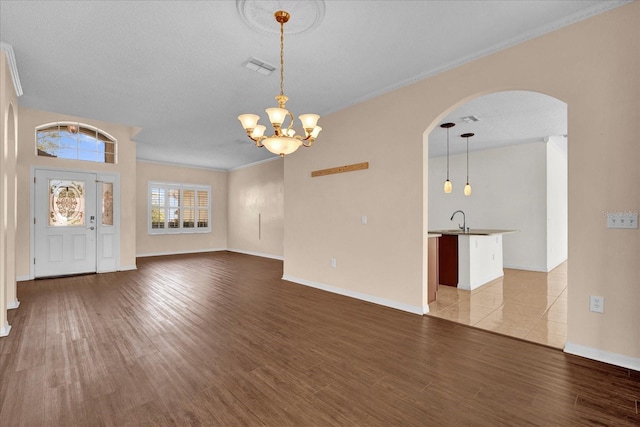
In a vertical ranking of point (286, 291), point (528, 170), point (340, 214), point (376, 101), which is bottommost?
point (286, 291)

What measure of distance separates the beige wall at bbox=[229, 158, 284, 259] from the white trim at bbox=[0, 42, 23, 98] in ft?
17.7

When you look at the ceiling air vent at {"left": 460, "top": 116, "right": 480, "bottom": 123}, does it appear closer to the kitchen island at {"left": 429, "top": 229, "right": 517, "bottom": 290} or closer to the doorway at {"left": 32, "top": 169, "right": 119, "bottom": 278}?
the kitchen island at {"left": 429, "top": 229, "right": 517, "bottom": 290}

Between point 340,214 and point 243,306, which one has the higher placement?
point 340,214

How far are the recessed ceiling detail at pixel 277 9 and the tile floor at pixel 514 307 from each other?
344cm

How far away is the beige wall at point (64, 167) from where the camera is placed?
5.18m

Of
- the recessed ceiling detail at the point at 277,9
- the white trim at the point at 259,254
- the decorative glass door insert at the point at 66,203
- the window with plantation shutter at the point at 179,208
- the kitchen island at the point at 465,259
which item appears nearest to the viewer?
the recessed ceiling detail at the point at 277,9

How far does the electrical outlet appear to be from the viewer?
243cm

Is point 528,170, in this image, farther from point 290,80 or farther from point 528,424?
point 528,424

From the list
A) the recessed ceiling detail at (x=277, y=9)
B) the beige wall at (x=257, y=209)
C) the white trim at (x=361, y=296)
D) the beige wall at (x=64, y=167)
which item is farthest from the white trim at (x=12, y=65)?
the beige wall at (x=257, y=209)

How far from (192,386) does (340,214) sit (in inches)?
121

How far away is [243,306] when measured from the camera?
3934 millimetres

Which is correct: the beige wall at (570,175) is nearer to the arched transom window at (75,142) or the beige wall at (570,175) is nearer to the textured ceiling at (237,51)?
the textured ceiling at (237,51)

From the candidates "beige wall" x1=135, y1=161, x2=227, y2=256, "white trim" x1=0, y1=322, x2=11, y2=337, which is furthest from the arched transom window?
"white trim" x1=0, y1=322, x2=11, y2=337

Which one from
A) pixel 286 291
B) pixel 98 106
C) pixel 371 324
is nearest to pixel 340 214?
pixel 286 291
